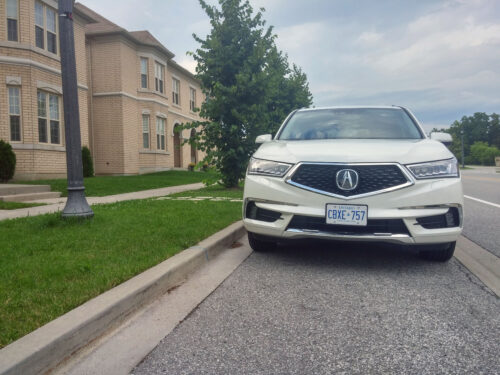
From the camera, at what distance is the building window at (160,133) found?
25194mm

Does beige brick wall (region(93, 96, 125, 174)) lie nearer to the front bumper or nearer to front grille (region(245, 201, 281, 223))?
front grille (region(245, 201, 281, 223))

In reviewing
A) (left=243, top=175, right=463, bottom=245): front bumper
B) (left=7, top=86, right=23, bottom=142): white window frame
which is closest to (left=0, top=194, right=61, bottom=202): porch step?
(left=7, top=86, right=23, bottom=142): white window frame

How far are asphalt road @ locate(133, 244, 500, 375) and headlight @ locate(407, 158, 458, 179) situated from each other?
37.5 inches

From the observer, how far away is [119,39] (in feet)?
71.3

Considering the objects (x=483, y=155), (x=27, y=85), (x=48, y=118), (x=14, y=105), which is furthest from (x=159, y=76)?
(x=483, y=155)

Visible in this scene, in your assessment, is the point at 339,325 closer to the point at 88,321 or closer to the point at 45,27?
the point at 88,321

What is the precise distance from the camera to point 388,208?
3846 millimetres

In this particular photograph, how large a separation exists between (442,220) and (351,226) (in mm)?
866

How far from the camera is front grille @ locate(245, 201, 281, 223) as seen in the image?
4.20m

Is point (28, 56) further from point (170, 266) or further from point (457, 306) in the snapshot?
point (457, 306)

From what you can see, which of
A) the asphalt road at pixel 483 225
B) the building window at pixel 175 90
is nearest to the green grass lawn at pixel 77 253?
the asphalt road at pixel 483 225

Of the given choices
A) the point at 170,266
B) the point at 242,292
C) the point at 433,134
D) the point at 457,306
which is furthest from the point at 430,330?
the point at 433,134

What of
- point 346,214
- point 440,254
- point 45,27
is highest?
point 45,27

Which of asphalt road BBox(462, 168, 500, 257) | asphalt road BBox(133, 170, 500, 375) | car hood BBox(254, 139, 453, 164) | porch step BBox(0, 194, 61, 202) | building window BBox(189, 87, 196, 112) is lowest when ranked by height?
asphalt road BBox(133, 170, 500, 375)
